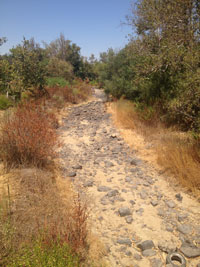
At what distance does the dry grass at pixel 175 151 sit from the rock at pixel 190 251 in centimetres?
128

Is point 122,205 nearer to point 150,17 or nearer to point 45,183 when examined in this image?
point 45,183

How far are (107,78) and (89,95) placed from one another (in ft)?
8.98

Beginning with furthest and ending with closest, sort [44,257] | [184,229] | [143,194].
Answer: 1. [143,194]
2. [184,229]
3. [44,257]

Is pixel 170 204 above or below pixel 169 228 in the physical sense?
above

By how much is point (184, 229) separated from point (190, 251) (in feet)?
1.43

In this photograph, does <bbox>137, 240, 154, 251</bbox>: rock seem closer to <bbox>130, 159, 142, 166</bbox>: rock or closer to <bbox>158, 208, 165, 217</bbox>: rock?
<bbox>158, 208, 165, 217</bbox>: rock

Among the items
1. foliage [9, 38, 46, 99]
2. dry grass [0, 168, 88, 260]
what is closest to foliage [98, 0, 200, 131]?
dry grass [0, 168, 88, 260]

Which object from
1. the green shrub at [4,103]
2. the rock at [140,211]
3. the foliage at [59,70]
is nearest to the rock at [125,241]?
the rock at [140,211]

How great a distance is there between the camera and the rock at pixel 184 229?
3047 millimetres

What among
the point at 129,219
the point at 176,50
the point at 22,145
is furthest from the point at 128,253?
the point at 176,50

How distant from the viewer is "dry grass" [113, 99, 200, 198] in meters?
4.02

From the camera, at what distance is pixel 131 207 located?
365 centimetres

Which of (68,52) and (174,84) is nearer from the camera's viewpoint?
(174,84)

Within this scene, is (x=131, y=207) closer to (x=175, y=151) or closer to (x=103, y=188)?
(x=103, y=188)
